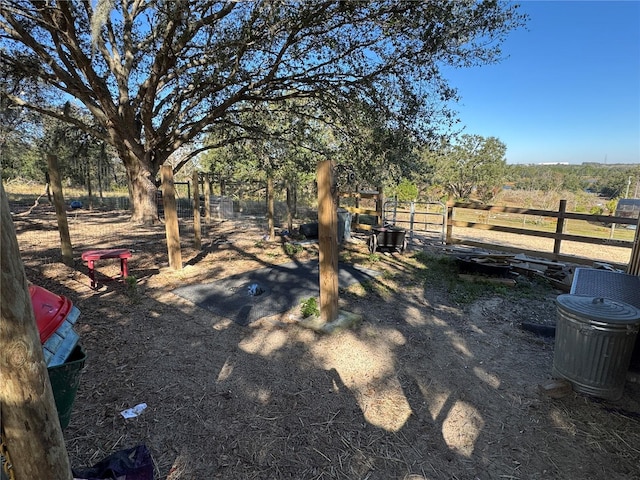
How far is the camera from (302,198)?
1905 cm

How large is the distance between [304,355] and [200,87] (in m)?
7.79

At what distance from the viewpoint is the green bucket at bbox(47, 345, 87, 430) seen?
1744 mm

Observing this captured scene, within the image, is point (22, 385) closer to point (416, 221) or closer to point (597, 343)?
point (597, 343)

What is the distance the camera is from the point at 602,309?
8.52 ft

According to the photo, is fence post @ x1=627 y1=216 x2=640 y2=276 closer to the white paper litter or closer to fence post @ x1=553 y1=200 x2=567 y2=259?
fence post @ x1=553 y1=200 x2=567 y2=259

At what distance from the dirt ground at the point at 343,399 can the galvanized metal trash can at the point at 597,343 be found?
19 centimetres

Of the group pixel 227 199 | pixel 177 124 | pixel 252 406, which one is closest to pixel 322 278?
pixel 252 406

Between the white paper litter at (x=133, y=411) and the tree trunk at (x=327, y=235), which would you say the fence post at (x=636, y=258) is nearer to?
the tree trunk at (x=327, y=235)

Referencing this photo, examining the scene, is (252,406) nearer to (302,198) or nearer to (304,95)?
(304,95)

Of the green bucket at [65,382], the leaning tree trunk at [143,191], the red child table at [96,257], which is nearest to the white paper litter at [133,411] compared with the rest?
the green bucket at [65,382]

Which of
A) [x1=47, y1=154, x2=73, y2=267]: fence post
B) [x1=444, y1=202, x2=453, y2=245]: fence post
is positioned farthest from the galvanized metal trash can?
[x1=47, y1=154, x2=73, y2=267]: fence post

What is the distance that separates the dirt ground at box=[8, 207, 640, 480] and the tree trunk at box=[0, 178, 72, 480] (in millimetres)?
950

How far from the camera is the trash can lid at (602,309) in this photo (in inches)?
96.9

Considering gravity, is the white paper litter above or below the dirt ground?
above
